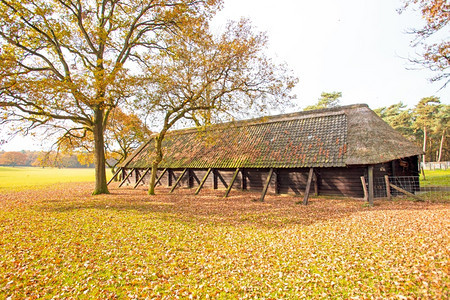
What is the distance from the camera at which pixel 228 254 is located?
6711 millimetres

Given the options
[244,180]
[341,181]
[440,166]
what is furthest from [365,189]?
[440,166]

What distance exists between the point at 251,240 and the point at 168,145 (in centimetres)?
2054

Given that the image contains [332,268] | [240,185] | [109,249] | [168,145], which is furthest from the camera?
[168,145]

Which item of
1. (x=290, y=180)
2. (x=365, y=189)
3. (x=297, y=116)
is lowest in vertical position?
(x=365, y=189)

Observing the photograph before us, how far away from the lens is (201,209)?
1276 centimetres

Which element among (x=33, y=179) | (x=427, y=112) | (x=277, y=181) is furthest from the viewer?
(x=427, y=112)

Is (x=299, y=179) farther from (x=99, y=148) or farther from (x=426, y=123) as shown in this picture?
(x=426, y=123)

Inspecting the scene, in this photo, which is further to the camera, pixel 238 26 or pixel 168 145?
pixel 168 145

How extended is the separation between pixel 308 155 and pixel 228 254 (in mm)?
10547

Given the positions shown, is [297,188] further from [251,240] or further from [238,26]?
[238,26]

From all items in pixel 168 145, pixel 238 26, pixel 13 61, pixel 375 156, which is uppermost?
pixel 238 26

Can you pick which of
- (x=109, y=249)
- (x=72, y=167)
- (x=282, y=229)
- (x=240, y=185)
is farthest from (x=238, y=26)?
(x=72, y=167)

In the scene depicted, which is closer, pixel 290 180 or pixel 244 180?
pixel 290 180

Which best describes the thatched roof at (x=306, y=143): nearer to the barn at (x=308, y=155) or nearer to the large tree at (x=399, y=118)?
the barn at (x=308, y=155)
